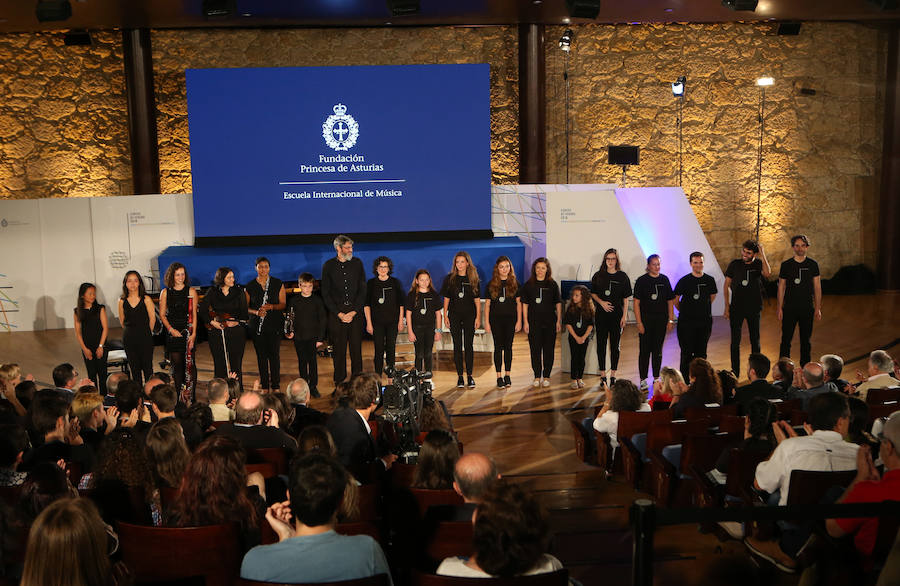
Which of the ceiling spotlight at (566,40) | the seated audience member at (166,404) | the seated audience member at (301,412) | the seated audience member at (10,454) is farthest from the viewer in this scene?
the ceiling spotlight at (566,40)

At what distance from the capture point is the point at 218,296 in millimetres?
7516

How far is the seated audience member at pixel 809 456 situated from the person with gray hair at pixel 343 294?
4732 millimetres

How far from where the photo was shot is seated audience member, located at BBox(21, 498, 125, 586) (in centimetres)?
221

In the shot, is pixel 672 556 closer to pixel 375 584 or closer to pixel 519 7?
pixel 375 584

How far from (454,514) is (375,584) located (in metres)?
0.70

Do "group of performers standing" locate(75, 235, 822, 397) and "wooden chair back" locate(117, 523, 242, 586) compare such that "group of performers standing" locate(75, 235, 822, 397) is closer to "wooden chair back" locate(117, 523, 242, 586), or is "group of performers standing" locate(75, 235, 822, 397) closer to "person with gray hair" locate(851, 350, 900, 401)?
"person with gray hair" locate(851, 350, 900, 401)

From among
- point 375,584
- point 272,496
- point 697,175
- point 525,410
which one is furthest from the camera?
→ point 697,175

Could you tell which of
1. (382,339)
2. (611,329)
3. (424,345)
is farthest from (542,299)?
(382,339)

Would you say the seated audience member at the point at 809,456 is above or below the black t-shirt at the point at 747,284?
below

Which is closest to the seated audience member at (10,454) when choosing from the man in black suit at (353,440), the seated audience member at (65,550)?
the seated audience member at (65,550)

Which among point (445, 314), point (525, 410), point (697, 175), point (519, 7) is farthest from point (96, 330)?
point (697, 175)

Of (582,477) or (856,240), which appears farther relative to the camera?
(856,240)

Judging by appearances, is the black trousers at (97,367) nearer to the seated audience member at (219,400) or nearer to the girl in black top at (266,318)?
the girl in black top at (266,318)

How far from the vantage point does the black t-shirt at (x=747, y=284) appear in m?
7.93
